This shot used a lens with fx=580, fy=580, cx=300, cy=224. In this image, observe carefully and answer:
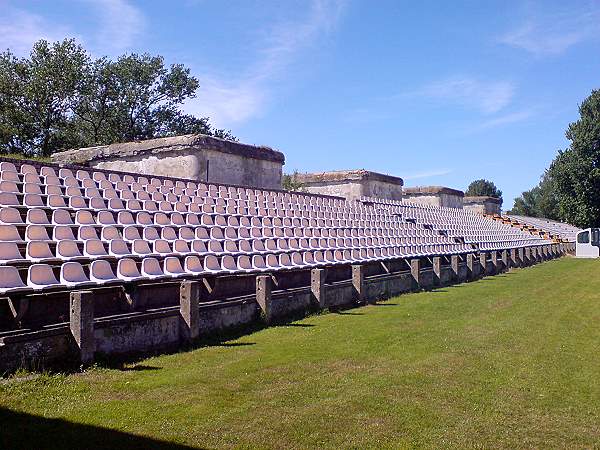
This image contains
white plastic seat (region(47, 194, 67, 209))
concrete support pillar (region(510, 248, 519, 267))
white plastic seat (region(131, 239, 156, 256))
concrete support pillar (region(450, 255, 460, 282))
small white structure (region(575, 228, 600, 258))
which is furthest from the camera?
small white structure (region(575, 228, 600, 258))

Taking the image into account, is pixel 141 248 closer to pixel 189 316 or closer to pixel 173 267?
pixel 173 267

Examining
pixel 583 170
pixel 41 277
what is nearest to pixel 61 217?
pixel 41 277

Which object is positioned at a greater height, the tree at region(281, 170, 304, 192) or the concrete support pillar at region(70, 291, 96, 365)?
the tree at region(281, 170, 304, 192)

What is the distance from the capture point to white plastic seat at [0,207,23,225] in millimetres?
8662

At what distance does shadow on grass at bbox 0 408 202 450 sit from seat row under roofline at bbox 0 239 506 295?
2.52 m

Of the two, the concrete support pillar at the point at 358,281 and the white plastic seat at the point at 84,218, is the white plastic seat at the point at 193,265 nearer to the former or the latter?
the white plastic seat at the point at 84,218

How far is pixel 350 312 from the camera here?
13.1 m

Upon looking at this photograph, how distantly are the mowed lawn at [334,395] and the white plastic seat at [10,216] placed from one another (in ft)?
10.0

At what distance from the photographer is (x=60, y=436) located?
15.8ft

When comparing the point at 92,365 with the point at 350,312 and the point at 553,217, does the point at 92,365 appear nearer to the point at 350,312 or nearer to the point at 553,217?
the point at 350,312

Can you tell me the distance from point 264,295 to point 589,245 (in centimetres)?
4101

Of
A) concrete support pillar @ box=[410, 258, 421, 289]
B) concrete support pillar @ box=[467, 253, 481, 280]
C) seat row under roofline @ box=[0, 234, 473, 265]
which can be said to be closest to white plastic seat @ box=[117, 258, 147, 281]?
seat row under roofline @ box=[0, 234, 473, 265]

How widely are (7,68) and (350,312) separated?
1345 inches

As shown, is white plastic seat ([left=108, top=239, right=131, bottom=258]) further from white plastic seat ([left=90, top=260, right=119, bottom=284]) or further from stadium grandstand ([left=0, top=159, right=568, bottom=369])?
white plastic seat ([left=90, top=260, right=119, bottom=284])
